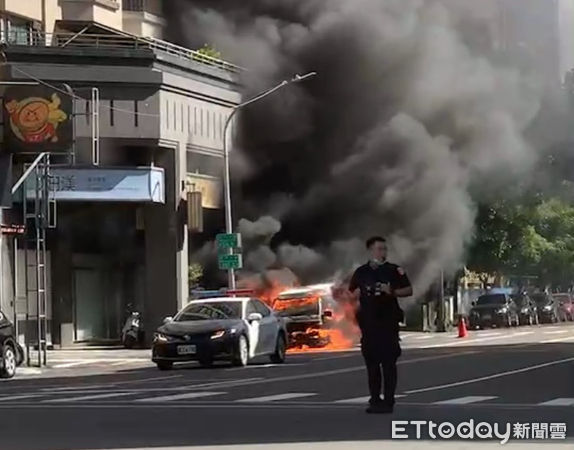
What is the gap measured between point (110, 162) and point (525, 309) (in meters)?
22.7

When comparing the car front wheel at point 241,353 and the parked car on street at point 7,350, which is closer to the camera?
the parked car on street at point 7,350

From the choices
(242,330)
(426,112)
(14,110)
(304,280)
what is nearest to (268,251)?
(304,280)

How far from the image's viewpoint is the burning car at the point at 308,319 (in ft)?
116

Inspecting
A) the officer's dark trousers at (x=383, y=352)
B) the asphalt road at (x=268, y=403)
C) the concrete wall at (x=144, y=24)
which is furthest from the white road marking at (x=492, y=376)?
the concrete wall at (x=144, y=24)

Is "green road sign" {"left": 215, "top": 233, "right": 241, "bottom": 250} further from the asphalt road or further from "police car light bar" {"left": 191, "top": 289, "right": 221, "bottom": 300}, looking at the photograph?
the asphalt road

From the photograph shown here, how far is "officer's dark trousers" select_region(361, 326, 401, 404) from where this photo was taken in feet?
44.3

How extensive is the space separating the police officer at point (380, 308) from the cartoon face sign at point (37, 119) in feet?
70.0

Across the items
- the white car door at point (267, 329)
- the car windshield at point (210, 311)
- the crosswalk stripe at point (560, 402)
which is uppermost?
the car windshield at point (210, 311)

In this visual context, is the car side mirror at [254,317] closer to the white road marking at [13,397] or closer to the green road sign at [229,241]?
the white road marking at [13,397]

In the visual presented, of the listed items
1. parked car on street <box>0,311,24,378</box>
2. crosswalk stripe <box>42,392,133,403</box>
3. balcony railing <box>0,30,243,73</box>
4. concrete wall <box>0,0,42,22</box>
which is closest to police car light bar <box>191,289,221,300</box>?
balcony railing <box>0,30,243,73</box>

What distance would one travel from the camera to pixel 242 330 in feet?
83.0

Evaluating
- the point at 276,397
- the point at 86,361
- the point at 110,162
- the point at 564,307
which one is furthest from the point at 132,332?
the point at 564,307

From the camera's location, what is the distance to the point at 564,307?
202 ft

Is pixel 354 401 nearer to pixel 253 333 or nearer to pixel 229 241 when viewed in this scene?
pixel 253 333
